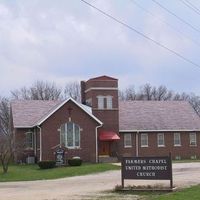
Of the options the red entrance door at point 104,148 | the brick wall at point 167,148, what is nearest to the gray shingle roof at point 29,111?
the red entrance door at point 104,148

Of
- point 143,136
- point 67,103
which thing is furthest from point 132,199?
point 143,136

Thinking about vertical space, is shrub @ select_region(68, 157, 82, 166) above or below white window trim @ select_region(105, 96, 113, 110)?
below

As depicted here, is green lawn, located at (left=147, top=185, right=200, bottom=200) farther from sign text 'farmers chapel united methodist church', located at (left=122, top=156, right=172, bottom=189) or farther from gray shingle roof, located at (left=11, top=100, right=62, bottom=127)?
gray shingle roof, located at (left=11, top=100, right=62, bottom=127)

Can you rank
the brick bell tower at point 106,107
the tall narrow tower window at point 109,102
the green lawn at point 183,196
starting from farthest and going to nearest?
the tall narrow tower window at point 109,102 → the brick bell tower at point 106,107 → the green lawn at point 183,196

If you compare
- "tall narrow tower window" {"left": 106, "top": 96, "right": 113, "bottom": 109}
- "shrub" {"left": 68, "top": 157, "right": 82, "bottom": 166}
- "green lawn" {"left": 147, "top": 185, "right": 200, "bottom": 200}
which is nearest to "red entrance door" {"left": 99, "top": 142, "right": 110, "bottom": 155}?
"tall narrow tower window" {"left": 106, "top": 96, "right": 113, "bottom": 109}

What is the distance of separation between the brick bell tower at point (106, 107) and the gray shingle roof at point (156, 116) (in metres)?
2.36

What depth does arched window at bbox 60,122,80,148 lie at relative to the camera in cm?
5366

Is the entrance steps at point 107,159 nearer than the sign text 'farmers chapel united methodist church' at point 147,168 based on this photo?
No

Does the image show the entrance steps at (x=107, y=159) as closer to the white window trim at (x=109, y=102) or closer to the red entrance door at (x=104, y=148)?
the red entrance door at (x=104, y=148)

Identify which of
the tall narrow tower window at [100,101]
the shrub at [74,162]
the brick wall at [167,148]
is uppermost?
the tall narrow tower window at [100,101]

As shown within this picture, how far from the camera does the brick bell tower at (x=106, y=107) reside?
189 feet

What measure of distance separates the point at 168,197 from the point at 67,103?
35063mm

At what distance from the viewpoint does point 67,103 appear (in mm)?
53688

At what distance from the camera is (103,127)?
57.8 metres
